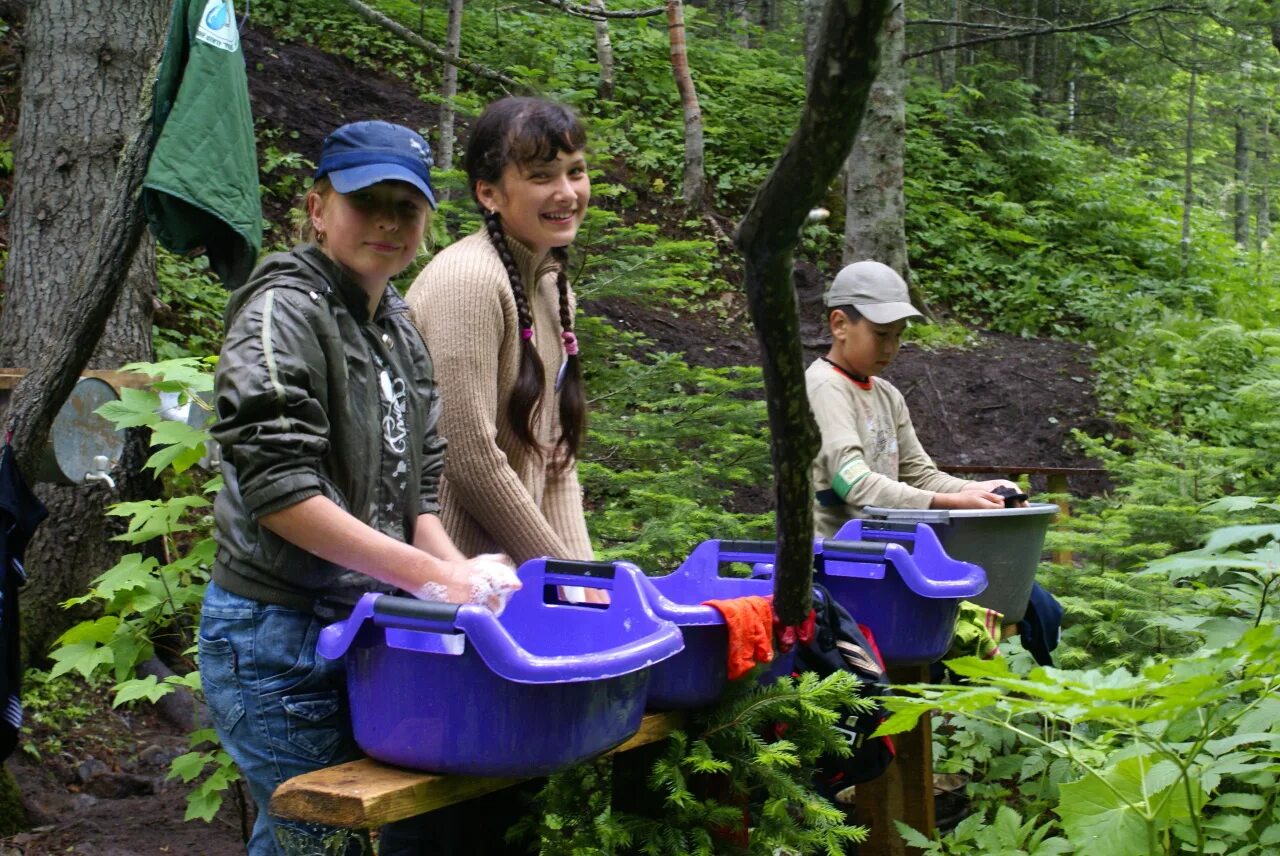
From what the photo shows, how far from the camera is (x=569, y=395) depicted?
2.69 m

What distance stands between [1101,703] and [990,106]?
53.0ft

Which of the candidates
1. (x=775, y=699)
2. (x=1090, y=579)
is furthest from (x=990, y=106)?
(x=775, y=699)

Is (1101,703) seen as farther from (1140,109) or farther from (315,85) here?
(1140,109)

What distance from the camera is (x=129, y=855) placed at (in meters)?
3.59

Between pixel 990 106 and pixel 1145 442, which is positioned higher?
pixel 990 106

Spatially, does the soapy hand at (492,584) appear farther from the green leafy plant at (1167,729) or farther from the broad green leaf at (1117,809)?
the broad green leaf at (1117,809)

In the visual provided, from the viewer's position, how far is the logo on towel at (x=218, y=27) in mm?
2907

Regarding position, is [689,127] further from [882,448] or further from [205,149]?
[205,149]

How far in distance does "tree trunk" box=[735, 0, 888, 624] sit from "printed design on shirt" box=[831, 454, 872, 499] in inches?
55.3

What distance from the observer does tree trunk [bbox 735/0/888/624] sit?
1.36m

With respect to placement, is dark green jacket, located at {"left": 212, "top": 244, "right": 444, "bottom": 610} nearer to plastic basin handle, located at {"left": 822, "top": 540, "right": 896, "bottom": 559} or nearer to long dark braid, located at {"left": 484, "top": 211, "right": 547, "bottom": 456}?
long dark braid, located at {"left": 484, "top": 211, "right": 547, "bottom": 456}

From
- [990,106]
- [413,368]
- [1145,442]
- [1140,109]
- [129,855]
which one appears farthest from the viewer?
[1140,109]

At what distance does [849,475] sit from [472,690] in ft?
6.78

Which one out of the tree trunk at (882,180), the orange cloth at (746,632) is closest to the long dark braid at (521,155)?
the orange cloth at (746,632)
